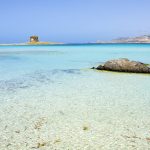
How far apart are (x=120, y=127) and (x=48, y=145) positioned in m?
1.80

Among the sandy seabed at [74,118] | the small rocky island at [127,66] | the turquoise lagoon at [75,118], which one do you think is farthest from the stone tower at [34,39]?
the sandy seabed at [74,118]

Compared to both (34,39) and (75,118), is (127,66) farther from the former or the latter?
(34,39)

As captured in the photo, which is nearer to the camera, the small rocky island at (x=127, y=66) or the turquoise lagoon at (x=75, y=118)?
the turquoise lagoon at (x=75, y=118)

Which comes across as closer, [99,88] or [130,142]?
[130,142]

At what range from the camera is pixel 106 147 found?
5020mm

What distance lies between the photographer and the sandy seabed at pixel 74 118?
521 centimetres

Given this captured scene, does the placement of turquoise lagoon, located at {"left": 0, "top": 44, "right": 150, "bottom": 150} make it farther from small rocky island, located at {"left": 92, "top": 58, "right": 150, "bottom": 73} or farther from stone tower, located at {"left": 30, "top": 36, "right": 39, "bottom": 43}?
stone tower, located at {"left": 30, "top": 36, "right": 39, "bottom": 43}

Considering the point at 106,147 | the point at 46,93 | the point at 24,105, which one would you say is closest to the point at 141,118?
the point at 106,147

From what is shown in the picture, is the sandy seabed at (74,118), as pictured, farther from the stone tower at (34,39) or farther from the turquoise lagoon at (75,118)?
the stone tower at (34,39)

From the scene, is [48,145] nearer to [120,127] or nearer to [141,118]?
[120,127]

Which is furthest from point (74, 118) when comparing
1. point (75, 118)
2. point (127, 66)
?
point (127, 66)

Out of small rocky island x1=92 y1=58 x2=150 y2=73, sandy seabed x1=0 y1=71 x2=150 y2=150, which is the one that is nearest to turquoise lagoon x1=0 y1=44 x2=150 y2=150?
sandy seabed x1=0 y1=71 x2=150 y2=150

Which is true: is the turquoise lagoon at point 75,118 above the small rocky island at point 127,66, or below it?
below

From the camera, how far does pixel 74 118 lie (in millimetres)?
6738
